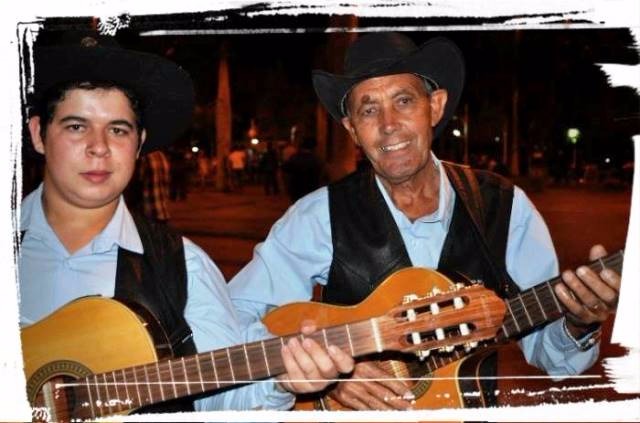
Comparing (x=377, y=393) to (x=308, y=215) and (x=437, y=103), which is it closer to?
(x=308, y=215)

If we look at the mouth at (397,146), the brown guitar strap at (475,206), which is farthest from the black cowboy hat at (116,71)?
the brown guitar strap at (475,206)

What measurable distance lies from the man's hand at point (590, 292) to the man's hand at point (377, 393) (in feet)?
2.15

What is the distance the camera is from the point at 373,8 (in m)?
2.47

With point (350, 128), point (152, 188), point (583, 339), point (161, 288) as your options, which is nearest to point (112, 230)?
point (161, 288)

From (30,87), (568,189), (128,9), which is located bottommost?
(568,189)

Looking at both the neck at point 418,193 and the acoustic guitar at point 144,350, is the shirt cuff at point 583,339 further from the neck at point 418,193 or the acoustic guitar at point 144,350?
the neck at point 418,193

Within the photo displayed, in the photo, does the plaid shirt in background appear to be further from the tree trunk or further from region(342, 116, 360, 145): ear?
the tree trunk

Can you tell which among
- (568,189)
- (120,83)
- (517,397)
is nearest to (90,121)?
(120,83)

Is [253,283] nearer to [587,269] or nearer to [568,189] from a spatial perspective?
[587,269]

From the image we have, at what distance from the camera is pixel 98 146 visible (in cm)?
240

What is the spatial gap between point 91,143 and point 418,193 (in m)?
1.33

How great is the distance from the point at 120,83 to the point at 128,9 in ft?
0.80

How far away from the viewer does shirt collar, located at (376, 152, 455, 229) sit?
297 centimetres

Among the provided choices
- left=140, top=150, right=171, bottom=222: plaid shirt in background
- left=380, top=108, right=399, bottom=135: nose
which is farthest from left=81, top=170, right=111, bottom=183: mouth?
left=140, top=150, right=171, bottom=222: plaid shirt in background
